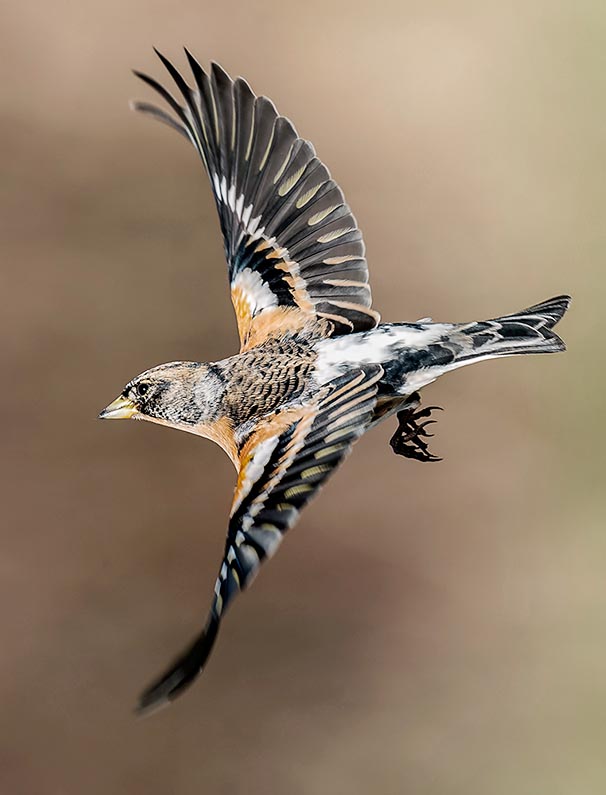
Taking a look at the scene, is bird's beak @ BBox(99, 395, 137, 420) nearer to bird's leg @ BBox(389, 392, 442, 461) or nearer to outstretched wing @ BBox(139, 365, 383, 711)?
outstretched wing @ BBox(139, 365, 383, 711)

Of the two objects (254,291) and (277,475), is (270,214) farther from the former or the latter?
(277,475)

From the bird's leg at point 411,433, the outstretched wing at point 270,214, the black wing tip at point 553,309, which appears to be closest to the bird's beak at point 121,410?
the outstretched wing at point 270,214

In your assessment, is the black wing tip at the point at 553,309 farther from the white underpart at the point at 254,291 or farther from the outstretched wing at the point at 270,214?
the white underpart at the point at 254,291

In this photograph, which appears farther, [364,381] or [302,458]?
[364,381]

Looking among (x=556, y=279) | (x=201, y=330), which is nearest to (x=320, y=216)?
(x=201, y=330)

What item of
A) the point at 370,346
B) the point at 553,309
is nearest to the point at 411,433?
→ the point at 370,346

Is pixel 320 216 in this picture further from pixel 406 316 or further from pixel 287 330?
pixel 406 316

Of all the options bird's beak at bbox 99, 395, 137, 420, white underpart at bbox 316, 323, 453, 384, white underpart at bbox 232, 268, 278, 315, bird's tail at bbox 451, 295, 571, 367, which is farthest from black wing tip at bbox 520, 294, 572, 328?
bird's beak at bbox 99, 395, 137, 420
